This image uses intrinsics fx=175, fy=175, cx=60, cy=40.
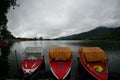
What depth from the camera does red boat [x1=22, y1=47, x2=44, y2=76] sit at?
98.8 feet

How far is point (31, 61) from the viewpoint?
33.1 meters

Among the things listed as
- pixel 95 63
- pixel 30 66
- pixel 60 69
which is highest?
pixel 95 63

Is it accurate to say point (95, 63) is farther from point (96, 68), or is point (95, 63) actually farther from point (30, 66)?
point (30, 66)

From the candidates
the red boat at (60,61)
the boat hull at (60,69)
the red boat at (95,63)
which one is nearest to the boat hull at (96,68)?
the red boat at (95,63)

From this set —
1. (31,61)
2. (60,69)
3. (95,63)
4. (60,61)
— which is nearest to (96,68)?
(95,63)

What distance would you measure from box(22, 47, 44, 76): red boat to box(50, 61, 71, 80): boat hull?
3.18 m

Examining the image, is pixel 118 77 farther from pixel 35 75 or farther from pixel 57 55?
pixel 35 75

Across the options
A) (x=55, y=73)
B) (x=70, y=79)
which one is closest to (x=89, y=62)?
(x=70, y=79)

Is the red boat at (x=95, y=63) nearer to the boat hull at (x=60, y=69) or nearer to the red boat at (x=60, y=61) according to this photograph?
the red boat at (x=60, y=61)

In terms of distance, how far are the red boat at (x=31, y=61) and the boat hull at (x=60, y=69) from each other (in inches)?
125

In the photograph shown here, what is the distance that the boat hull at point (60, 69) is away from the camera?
27677mm

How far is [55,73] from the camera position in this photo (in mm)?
28203

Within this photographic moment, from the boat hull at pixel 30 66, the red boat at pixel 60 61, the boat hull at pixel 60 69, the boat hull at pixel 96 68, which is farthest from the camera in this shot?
the boat hull at pixel 30 66

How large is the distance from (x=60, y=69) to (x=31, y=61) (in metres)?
6.84
